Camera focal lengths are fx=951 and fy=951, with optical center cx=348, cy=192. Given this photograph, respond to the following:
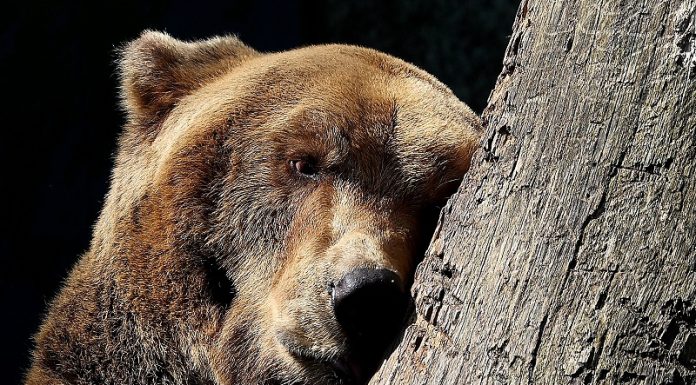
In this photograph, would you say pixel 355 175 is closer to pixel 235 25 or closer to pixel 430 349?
pixel 430 349

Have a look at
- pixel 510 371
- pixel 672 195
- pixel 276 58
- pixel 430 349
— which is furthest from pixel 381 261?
pixel 276 58

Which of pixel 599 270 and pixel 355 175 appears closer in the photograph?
pixel 599 270

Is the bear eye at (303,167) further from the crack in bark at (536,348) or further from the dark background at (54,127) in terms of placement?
the dark background at (54,127)

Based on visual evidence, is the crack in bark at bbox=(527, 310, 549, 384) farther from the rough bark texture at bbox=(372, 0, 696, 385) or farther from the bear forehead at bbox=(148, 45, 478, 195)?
the bear forehead at bbox=(148, 45, 478, 195)

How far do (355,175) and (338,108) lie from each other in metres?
0.31

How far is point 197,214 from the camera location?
4035mm

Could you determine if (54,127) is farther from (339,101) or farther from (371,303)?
(371,303)

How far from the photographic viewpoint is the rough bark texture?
239cm

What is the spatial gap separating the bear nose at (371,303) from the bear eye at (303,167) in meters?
0.75

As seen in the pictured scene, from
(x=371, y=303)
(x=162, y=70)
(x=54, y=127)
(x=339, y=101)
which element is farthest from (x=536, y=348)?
(x=54, y=127)

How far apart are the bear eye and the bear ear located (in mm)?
971

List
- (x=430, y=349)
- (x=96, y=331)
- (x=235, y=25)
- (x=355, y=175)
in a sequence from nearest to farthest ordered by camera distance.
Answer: (x=430, y=349)
(x=355, y=175)
(x=96, y=331)
(x=235, y=25)

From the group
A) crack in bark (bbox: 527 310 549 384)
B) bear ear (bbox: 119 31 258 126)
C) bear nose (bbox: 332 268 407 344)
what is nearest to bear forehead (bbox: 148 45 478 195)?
bear ear (bbox: 119 31 258 126)

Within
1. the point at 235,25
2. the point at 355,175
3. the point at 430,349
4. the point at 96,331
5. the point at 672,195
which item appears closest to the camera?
the point at 672,195
